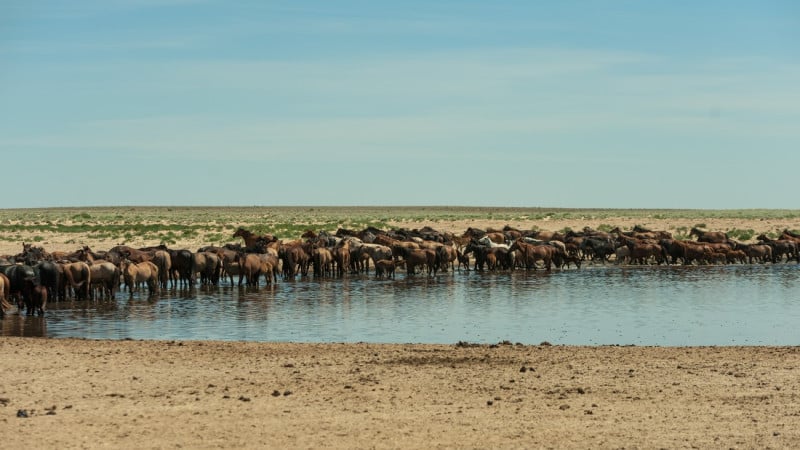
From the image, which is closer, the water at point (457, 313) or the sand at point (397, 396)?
the sand at point (397, 396)

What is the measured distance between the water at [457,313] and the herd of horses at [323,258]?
67 cm

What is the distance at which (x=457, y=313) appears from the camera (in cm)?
2211

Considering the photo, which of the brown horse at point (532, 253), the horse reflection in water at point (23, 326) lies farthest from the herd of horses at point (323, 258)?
the horse reflection in water at point (23, 326)

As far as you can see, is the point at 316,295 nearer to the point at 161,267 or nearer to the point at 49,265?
the point at 161,267

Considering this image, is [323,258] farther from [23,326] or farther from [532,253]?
[23,326]

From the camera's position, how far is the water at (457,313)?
1823 cm

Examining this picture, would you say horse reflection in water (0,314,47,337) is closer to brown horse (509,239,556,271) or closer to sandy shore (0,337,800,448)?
sandy shore (0,337,800,448)

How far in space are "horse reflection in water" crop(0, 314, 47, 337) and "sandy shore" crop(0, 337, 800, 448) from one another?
8.07 ft

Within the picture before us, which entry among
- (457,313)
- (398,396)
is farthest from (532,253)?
(398,396)

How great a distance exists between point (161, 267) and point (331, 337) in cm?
1168

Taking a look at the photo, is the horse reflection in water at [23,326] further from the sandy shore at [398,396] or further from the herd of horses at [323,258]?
the sandy shore at [398,396]

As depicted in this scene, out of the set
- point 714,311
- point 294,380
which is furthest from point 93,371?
point 714,311

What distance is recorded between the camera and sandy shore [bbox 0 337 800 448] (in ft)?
31.6

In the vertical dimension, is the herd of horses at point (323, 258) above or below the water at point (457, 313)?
above
